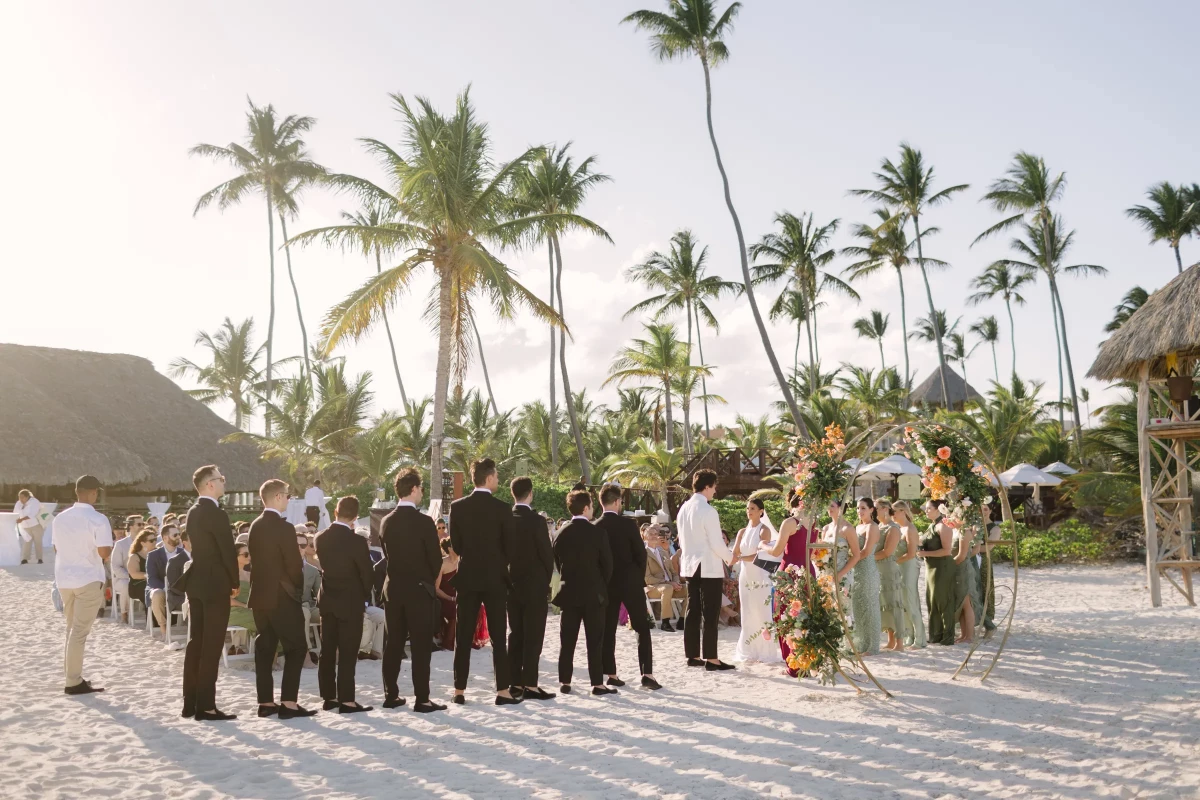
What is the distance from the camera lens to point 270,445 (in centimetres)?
3200

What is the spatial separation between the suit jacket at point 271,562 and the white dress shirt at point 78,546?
1.68 m

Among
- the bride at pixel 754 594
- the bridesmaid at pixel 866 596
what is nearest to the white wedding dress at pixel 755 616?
the bride at pixel 754 594

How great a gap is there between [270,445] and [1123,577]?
26100 mm

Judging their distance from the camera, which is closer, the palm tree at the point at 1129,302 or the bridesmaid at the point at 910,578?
the bridesmaid at the point at 910,578

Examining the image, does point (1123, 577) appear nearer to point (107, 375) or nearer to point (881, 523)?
point (881, 523)

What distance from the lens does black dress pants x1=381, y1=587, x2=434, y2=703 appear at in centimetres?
692

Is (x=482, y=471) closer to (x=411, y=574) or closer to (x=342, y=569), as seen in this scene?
(x=411, y=574)

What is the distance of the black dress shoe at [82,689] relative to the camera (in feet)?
25.8

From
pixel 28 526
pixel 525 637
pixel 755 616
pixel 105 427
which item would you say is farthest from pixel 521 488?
pixel 105 427

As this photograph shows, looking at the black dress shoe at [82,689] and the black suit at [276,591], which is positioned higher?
the black suit at [276,591]

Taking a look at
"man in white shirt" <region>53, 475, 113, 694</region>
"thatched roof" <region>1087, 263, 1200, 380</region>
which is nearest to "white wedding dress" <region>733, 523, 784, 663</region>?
"man in white shirt" <region>53, 475, 113, 694</region>

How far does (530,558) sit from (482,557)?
0.46m

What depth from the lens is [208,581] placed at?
6.76m

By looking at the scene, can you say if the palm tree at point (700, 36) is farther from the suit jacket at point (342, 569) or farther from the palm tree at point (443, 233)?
the suit jacket at point (342, 569)
